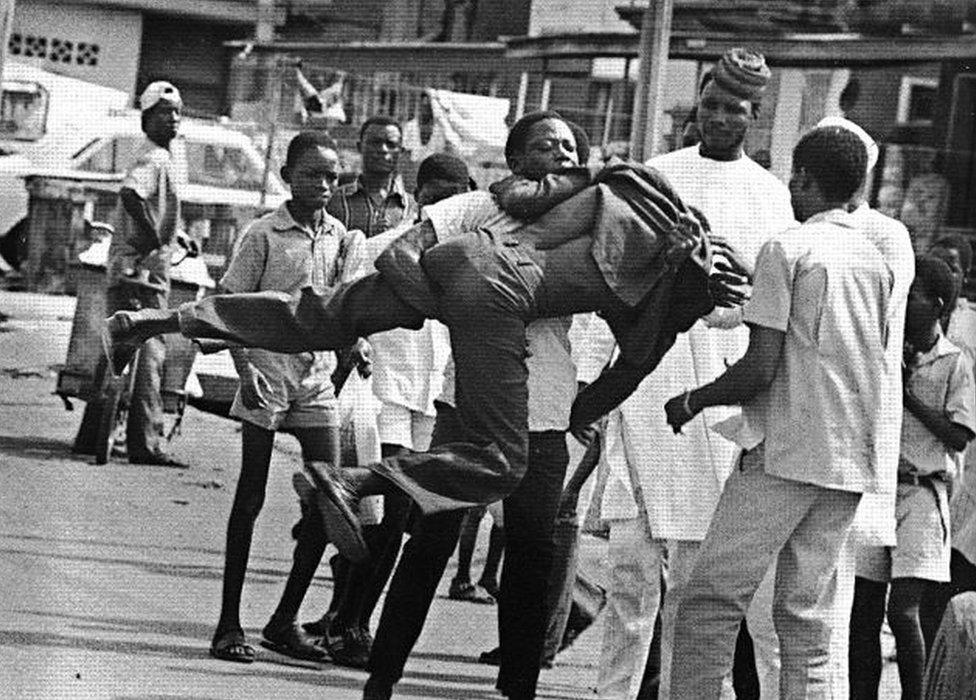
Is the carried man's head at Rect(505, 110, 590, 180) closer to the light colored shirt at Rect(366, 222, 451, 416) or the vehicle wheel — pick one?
the light colored shirt at Rect(366, 222, 451, 416)

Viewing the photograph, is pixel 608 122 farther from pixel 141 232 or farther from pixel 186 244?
pixel 141 232

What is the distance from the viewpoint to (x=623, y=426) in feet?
24.5

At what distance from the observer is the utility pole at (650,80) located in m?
11.0

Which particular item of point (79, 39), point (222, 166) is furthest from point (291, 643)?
point (79, 39)

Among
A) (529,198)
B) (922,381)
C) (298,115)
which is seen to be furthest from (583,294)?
(298,115)

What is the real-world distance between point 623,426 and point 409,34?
94.6ft

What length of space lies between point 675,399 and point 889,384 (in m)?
0.60

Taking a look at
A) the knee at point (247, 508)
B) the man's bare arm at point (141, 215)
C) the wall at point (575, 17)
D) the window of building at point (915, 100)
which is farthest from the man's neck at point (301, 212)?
the window of building at point (915, 100)

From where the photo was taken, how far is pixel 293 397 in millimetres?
8227

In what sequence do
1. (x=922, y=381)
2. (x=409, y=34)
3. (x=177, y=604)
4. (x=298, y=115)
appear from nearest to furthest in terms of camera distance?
(x=922, y=381) < (x=177, y=604) < (x=298, y=115) < (x=409, y=34)

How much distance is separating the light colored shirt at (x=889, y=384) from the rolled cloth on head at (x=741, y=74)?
54 centimetres

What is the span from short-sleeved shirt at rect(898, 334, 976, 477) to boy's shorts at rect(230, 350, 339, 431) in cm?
203

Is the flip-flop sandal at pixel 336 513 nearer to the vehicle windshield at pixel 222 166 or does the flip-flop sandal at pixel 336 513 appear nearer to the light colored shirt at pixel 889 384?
the light colored shirt at pixel 889 384

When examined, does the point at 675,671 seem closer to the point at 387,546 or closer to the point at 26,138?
the point at 387,546
